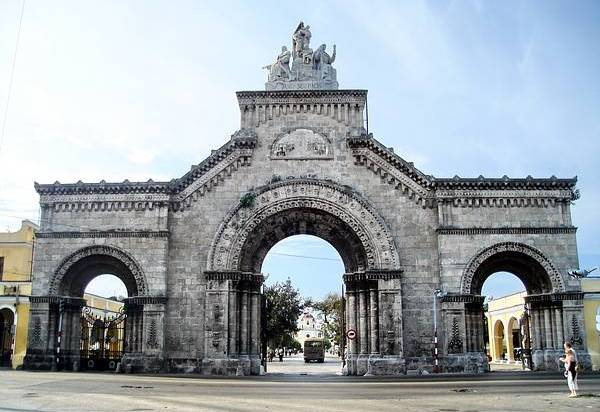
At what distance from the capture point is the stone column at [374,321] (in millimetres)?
29312

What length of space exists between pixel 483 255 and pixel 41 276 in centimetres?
2062

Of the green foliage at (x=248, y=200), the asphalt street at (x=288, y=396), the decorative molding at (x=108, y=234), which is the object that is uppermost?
the green foliage at (x=248, y=200)

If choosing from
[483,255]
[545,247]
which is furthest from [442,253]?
[545,247]

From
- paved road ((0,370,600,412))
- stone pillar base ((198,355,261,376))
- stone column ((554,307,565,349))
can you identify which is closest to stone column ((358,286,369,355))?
stone pillar base ((198,355,261,376))

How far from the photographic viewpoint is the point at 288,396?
17406 millimetres

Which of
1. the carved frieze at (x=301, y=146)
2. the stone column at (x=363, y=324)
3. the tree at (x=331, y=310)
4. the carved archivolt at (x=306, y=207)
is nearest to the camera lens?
the carved archivolt at (x=306, y=207)

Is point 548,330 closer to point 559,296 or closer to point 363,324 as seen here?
point 559,296

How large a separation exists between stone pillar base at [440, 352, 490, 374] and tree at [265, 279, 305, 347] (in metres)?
31.0

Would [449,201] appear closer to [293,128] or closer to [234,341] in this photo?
[293,128]

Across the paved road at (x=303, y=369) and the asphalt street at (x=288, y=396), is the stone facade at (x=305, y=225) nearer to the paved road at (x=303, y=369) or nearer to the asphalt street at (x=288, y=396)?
the paved road at (x=303, y=369)

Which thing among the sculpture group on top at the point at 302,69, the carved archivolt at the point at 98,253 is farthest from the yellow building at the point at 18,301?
the sculpture group on top at the point at 302,69

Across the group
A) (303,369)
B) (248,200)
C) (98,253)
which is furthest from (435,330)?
(98,253)

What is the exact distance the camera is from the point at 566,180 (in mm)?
30375

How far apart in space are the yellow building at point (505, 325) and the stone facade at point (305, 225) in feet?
45.5
